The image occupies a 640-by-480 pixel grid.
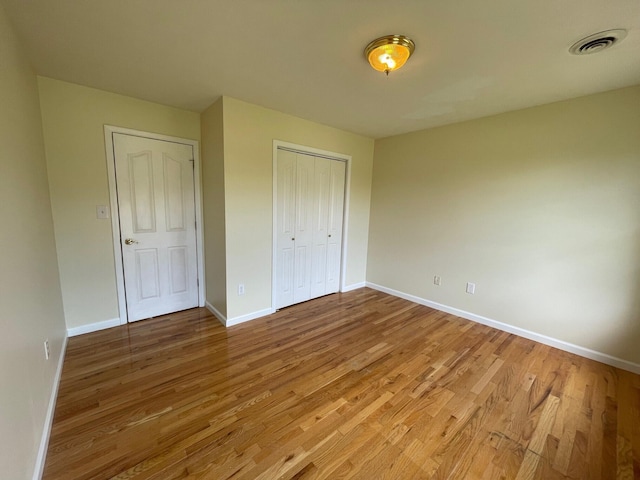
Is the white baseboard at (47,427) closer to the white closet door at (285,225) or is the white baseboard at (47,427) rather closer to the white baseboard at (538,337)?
the white closet door at (285,225)

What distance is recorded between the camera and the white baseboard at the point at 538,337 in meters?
2.24

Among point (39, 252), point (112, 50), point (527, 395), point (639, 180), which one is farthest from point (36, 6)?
point (639, 180)

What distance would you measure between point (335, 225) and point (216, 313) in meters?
1.92

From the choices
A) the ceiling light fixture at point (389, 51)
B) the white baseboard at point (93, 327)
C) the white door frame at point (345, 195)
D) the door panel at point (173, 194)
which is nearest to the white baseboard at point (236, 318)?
the white door frame at point (345, 195)

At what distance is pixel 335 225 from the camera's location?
12.3ft

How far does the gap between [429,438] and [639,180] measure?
2.57 m

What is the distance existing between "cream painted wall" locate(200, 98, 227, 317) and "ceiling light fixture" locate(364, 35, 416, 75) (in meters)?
1.56

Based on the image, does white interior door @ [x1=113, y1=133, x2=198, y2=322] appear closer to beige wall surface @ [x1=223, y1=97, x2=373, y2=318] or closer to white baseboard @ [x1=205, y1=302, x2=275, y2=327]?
white baseboard @ [x1=205, y1=302, x2=275, y2=327]

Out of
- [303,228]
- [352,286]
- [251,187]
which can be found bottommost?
[352,286]

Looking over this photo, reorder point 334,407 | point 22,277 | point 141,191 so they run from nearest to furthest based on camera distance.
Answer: point 22,277 → point 334,407 → point 141,191

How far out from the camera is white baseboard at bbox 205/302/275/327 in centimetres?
281

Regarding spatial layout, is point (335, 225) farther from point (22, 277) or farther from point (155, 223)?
point (22, 277)

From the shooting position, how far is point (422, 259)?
3.49m

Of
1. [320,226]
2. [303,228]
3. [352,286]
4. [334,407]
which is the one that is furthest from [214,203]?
[352,286]
